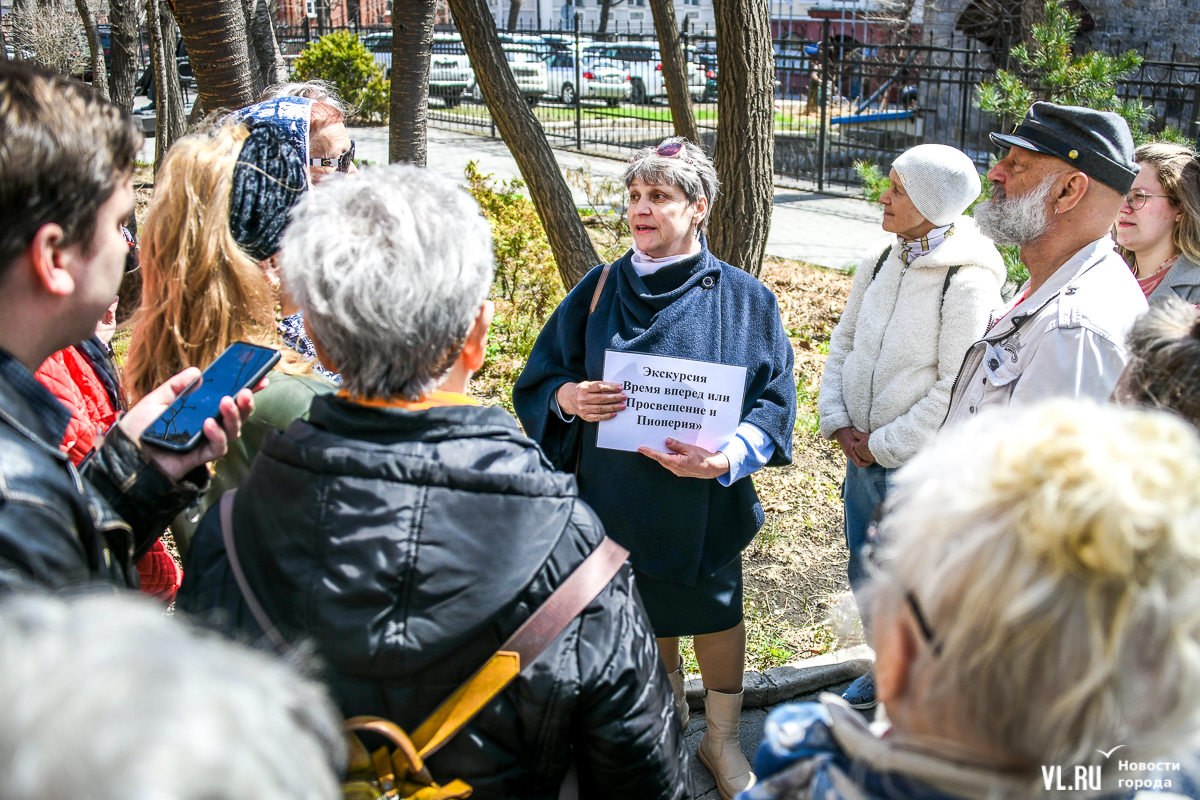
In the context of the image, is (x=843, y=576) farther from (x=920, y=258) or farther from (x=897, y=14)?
(x=897, y=14)

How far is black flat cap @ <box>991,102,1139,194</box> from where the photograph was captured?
245 centimetres

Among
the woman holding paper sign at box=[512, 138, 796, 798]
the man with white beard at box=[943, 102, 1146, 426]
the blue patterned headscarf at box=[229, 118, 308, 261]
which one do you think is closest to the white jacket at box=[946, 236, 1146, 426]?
the man with white beard at box=[943, 102, 1146, 426]

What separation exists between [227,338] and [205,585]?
0.74 meters

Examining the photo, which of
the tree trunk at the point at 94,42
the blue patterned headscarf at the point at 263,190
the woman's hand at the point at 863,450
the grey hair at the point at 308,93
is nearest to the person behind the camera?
the blue patterned headscarf at the point at 263,190

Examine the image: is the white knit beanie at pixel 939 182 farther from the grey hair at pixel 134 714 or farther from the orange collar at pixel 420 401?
the grey hair at pixel 134 714

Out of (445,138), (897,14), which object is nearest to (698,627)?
(445,138)

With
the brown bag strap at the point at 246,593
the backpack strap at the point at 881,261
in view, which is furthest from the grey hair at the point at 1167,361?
the brown bag strap at the point at 246,593

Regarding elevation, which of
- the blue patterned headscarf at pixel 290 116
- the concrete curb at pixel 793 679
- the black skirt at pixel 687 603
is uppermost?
the blue patterned headscarf at pixel 290 116

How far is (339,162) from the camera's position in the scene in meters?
2.67

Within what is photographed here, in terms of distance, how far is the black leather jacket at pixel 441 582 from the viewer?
1.26 meters

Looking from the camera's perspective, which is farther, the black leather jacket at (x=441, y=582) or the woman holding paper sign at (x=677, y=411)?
the woman holding paper sign at (x=677, y=411)

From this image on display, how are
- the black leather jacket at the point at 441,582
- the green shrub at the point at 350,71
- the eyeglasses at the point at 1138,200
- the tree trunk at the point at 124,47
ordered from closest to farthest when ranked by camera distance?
the black leather jacket at the point at 441,582, the eyeglasses at the point at 1138,200, the tree trunk at the point at 124,47, the green shrub at the point at 350,71

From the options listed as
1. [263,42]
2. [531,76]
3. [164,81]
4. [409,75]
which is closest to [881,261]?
[409,75]

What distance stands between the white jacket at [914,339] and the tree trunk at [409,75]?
3235 mm
